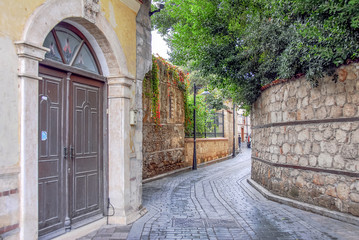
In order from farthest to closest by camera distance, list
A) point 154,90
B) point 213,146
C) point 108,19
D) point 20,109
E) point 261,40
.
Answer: point 213,146 → point 154,90 → point 261,40 → point 108,19 → point 20,109

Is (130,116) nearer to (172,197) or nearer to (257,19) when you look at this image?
(172,197)

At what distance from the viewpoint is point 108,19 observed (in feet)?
17.7

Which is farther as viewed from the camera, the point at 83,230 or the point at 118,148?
the point at 118,148

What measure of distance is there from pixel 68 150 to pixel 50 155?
15.9 inches

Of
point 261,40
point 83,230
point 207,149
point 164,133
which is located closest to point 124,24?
point 83,230

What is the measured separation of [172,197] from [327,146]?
4040 millimetres

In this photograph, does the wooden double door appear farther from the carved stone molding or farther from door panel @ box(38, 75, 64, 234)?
the carved stone molding

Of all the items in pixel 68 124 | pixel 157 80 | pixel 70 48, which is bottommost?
pixel 68 124

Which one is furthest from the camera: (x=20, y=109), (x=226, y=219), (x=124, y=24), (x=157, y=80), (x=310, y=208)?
(x=157, y=80)

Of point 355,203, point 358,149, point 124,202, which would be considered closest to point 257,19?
point 358,149

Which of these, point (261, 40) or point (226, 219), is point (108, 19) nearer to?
point (226, 219)

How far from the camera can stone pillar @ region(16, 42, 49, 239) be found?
3615mm

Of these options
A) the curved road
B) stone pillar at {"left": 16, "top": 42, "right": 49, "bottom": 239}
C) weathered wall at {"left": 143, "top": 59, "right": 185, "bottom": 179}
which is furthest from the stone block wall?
stone pillar at {"left": 16, "top": 42, "right": 49, "bottom": 239}

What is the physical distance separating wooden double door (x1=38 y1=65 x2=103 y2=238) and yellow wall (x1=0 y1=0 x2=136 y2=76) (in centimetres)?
78
